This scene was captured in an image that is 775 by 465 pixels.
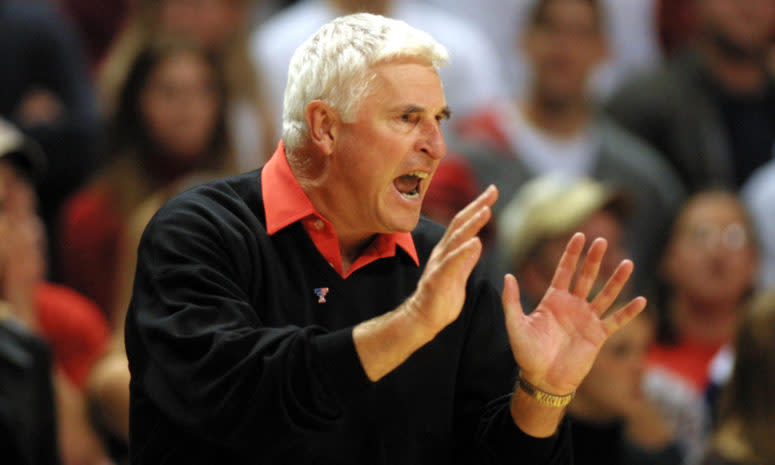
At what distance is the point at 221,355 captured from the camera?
91.5 inches

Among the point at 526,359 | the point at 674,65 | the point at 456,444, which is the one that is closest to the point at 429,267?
the point at 526,359

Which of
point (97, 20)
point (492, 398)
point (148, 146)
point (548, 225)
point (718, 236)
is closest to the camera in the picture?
point (492, 398)

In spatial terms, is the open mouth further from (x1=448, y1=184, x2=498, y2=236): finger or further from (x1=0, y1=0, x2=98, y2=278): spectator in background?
(x1=0, y1=0, x2=98, y2=278): spectator in background

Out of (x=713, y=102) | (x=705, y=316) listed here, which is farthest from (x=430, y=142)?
(x=713, y=102)

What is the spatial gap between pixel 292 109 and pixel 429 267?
19.7 inches

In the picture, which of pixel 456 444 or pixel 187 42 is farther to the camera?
pixel 187 42

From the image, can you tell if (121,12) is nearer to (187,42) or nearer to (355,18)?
(187,42)

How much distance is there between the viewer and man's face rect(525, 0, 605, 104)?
610 cm

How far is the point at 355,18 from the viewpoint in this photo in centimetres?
262

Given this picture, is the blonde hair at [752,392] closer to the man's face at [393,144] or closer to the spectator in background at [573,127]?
the spectator in background at [573,127]

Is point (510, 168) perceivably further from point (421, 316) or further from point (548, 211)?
point (421, 316)

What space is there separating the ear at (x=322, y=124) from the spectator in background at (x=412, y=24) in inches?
126

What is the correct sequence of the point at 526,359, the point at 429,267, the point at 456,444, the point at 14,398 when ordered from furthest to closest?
the point at 14,398 → the point at 456,444 → the point at 526,359 → the point at 429,267

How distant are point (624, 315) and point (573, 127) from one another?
3.60m
